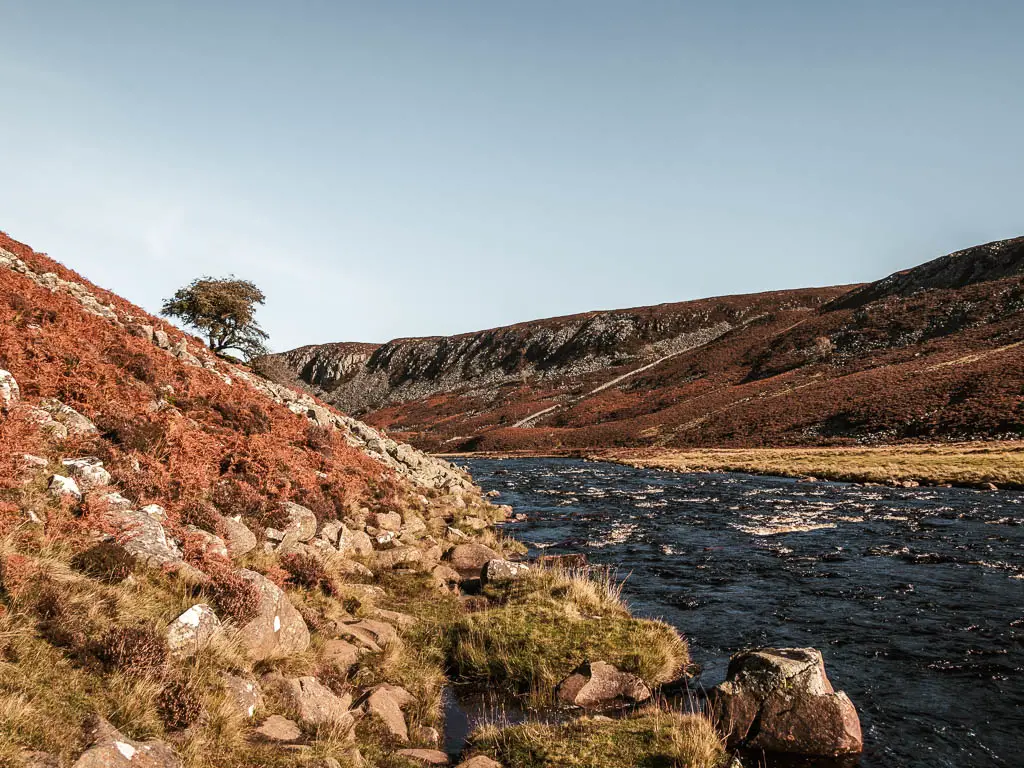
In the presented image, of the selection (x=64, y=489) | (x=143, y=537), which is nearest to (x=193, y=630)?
(x=143, y=537)

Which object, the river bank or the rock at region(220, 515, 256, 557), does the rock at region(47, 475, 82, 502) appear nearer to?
the rock at region(220, 515, 256, 557)

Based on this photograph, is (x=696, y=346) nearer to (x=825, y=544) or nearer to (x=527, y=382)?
(x=527, y=382)

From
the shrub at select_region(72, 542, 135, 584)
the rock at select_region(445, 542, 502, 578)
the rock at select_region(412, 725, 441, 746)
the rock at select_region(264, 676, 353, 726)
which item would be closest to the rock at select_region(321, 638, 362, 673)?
the rock at select_region(264, 676, 353, 726)

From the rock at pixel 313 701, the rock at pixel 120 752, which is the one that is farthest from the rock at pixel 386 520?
the rock at pixel 120 752

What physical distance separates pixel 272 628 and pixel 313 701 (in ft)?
4.81

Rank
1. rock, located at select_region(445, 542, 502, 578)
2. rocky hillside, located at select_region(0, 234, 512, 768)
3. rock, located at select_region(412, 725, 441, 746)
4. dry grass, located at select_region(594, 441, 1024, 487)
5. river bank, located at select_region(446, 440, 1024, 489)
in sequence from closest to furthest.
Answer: rocky hillside, located at select_region(0, 234, 512, 768) → rock, located at select_region(412, 725, 441, 746) → rock, located at select_region(445, 542, 502, 578) → river bank, located at select_region(446, 440, 1024, 489) → dry grass, located at select_region(594, 441, 1024, 487)

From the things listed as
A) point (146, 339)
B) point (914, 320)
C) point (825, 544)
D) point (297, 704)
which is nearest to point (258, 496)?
point (297, 704)

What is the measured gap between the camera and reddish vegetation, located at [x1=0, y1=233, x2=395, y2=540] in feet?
34.8

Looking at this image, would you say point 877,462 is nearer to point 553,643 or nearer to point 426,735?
point 553,643

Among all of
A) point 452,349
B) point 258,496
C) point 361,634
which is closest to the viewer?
point 361,634

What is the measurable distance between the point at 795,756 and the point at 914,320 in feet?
314

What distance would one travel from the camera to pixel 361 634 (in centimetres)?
970

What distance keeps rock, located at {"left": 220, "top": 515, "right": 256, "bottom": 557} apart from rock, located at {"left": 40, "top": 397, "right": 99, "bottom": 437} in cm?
319

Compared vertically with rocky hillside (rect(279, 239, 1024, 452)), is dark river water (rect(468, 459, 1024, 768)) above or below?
below
